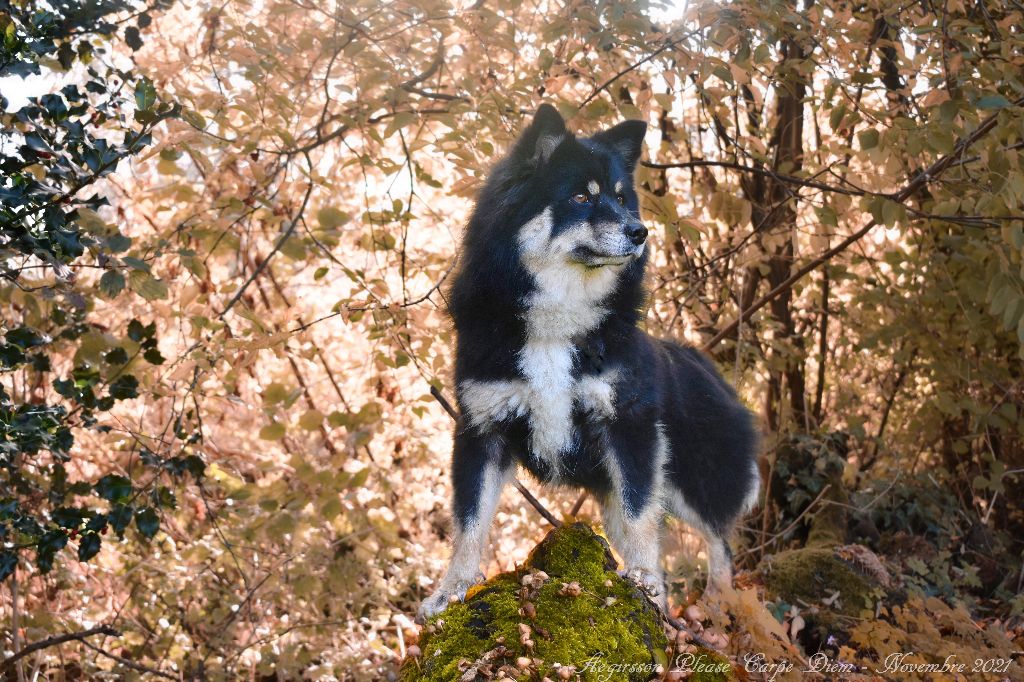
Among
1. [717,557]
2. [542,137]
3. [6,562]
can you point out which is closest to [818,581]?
[717,557]

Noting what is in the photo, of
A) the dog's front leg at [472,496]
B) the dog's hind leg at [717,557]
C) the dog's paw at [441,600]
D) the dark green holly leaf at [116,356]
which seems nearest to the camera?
the dog's paw at [441,600]

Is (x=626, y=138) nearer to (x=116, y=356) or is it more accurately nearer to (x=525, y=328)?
(x=525, y=328)

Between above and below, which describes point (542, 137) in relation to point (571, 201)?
above

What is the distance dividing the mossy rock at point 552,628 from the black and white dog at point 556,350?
25 centimetres

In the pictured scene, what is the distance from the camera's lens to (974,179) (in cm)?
470

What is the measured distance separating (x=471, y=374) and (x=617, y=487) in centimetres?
69

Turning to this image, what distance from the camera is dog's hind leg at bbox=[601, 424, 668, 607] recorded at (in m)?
3.45

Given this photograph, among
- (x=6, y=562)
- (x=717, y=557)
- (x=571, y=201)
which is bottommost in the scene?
(x=717, y=557)

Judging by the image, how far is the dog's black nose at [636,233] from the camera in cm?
343

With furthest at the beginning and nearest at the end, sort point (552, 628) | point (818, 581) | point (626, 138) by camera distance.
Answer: point (818, 581) → point (626, 138) → point (552, 628)

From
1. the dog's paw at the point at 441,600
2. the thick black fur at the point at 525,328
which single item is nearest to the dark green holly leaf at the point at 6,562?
the dog's paw at the point at 441,600

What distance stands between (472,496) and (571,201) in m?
1.18

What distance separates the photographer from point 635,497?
349 cm

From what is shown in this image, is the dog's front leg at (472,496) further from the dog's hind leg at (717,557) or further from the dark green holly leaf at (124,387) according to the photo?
the dark green holly leaf at (124,387)
